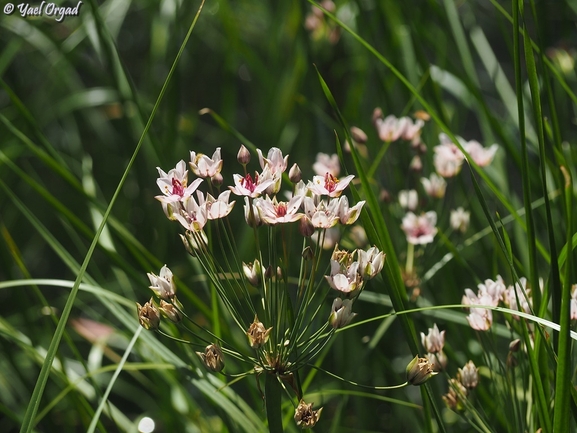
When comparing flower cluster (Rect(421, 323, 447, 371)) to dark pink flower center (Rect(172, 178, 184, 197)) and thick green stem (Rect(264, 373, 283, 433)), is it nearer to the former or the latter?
thick green stem (Rect(264, 373, 283, 433))

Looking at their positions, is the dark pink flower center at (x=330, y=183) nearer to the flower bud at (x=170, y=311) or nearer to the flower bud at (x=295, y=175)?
the flower bud at (x=295, y=175)

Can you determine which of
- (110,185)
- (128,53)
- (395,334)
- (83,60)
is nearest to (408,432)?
(395,334)

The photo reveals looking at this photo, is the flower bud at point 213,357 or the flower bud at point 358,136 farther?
the flower bud at point 358,136

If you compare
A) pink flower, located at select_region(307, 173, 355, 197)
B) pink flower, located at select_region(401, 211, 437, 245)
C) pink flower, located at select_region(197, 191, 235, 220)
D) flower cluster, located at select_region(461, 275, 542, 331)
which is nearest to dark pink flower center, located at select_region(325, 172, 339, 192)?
pink flower, located at select_region(307, 173, 355, 197)

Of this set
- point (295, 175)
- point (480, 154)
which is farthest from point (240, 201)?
point (295, 175)

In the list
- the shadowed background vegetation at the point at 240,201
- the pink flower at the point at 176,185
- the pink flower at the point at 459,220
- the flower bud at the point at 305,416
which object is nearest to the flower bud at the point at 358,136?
the shadowed background vegetation at the point at 240,201
